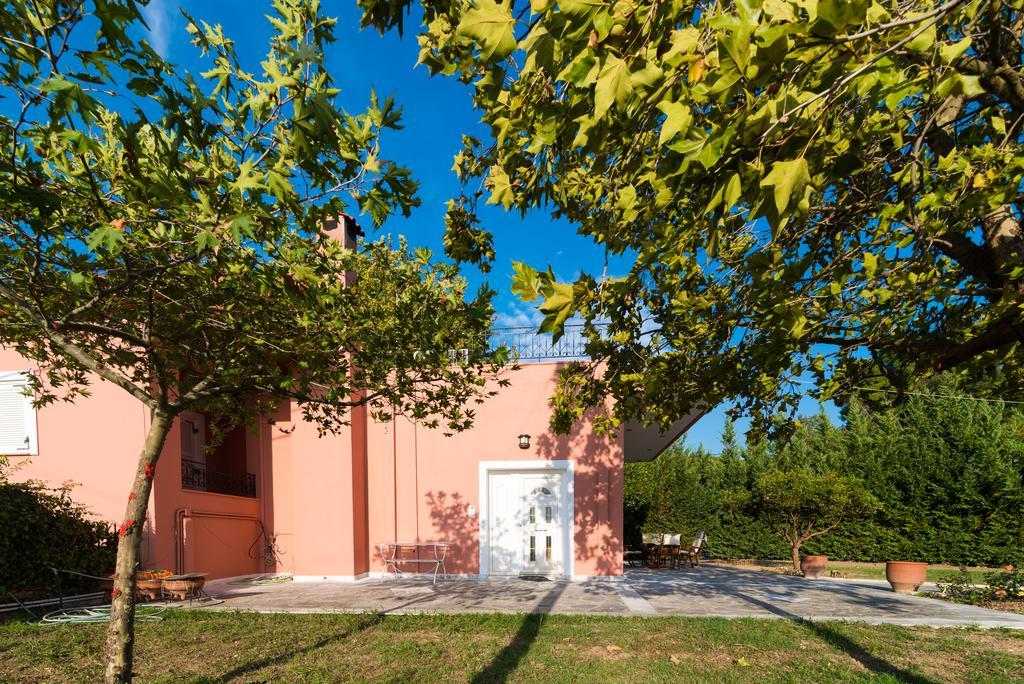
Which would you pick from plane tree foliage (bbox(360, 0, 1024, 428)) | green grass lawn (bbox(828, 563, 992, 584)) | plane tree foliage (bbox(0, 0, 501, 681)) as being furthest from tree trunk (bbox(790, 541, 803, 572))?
plane tree foliage (bbox(0, 0, 501, 681))

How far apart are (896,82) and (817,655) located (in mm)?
5795

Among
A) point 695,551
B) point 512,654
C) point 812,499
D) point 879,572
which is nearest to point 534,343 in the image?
point 512,654

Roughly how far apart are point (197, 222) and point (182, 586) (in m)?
7.05

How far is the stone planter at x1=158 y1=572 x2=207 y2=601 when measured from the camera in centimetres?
794

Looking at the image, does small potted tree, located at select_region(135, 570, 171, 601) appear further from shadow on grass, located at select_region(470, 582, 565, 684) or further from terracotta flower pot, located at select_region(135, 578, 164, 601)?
shadow on grass, located at select_region(470, 582, 565, 684)

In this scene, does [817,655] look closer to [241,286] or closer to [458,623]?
[458,623]

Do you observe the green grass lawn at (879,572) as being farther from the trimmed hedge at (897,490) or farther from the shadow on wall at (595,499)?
the shadow on wall at (595,499)

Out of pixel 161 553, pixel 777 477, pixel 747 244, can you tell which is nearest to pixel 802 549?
pixel 777 477

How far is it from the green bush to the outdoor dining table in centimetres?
443

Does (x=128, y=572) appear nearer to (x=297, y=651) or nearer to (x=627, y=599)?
(x=297, y=651)

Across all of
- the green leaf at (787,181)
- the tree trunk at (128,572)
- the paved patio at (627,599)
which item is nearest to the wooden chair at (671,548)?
the paved patio at (627,599)

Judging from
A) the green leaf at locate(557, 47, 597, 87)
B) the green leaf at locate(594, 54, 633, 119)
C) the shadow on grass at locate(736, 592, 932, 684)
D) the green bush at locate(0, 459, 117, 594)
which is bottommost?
the shadow on grass at locate(736, 592, 932, 684)

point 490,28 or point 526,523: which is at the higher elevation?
point 490,28

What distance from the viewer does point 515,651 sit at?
18.3 ft
